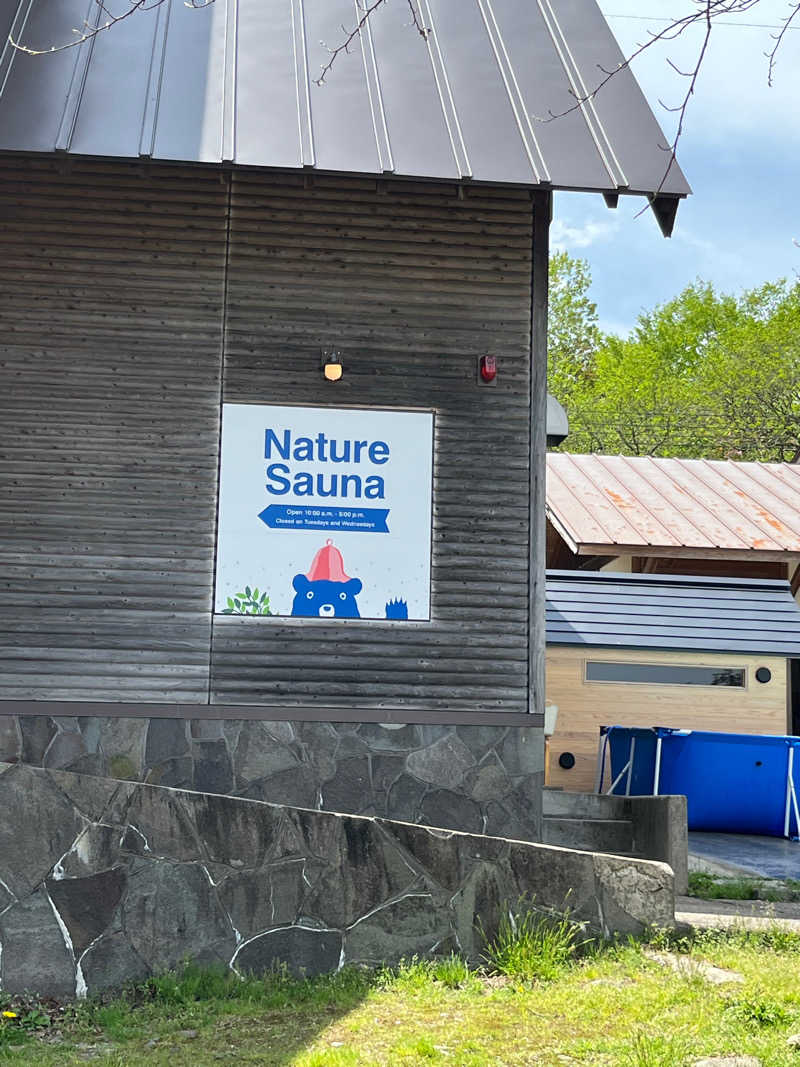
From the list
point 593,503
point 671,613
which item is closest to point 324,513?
point 671,613

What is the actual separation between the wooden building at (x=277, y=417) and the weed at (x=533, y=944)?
2267 millimetres

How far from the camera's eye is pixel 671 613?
1527 cm

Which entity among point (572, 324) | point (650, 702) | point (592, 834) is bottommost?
point (592, 834)

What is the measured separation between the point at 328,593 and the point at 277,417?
1435 millimetres

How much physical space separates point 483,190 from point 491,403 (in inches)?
68.4

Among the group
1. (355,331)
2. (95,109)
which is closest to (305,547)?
(355,331)

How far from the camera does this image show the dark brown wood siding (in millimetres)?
8922

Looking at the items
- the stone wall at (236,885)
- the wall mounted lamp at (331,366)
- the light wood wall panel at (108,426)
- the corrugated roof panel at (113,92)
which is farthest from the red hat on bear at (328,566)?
the corrugated roof panel at (113,92)

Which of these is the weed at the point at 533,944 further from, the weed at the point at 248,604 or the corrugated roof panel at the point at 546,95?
the corrugated roof panel at the point at 546,95

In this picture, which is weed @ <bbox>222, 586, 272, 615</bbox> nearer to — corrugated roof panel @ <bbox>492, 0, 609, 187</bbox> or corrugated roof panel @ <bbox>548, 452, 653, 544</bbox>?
corrugated roof panel @ <bbox>492, 0, 609, 187</bbox>

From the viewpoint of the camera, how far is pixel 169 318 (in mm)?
9273

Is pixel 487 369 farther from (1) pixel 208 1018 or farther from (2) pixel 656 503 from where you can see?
(2) pixel 656 503

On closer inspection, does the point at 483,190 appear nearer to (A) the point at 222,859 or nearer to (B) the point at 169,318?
(B) the point at 169,318

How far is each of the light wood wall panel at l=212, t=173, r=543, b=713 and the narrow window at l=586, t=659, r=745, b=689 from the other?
578cm
